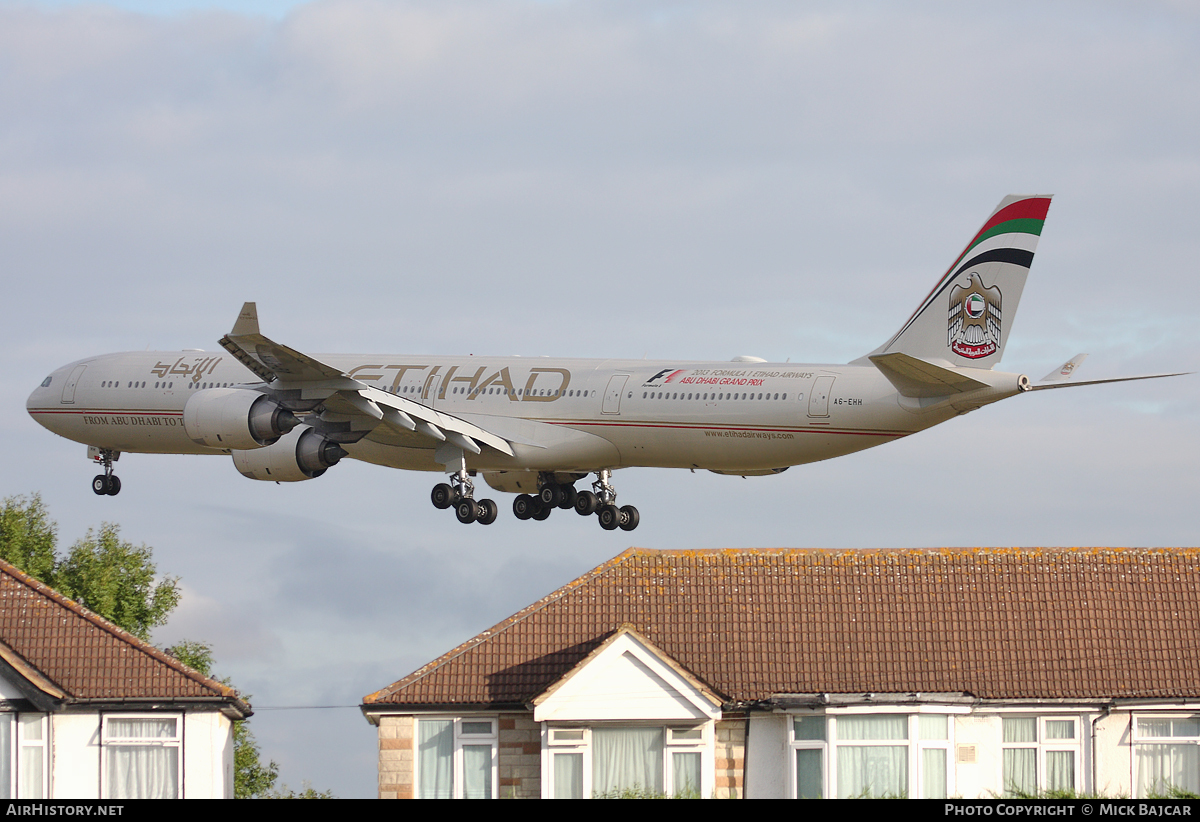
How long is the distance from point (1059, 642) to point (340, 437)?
69.1 feet

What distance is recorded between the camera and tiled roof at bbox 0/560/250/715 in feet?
125

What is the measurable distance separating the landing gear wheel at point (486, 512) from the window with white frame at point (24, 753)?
17.9 meters

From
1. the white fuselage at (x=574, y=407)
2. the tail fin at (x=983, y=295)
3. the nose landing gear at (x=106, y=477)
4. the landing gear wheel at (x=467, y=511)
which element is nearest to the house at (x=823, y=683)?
the white fuselage at (x=574, y=407)

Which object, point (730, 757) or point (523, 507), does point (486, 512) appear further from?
point (730, 757)

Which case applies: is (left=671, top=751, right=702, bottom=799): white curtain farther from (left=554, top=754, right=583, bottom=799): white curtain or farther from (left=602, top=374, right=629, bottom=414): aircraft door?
(left=602, top=374, right=629, bottom=414): aircraft door

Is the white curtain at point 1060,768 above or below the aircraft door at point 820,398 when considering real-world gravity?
below

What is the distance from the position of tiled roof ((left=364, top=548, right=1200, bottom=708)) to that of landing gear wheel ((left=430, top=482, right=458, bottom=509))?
33.8 feet

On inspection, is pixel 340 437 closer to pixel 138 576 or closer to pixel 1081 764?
pixel 1081 764

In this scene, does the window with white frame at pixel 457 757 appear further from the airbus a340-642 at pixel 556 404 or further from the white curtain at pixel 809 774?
the airbus a340-642 at pixel 556 404

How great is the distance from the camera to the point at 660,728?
38.7 m

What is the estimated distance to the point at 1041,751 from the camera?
40.1 meters

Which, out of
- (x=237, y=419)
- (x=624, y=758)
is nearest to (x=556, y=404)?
(x=237, y=419)

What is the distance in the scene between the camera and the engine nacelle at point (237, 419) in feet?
162
